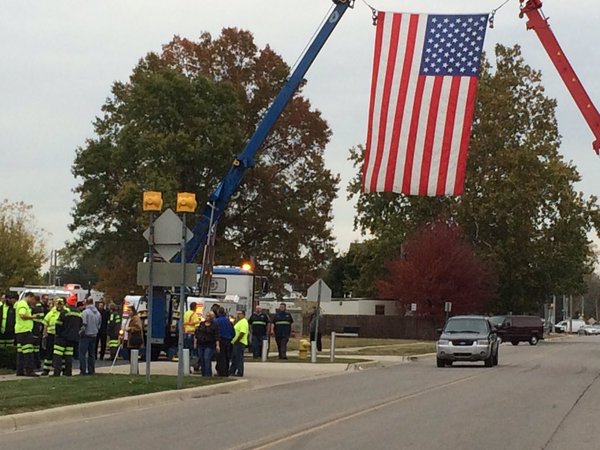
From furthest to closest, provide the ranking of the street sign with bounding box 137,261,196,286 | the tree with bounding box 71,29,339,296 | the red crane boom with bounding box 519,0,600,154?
the tree with bounding box 71,29,339,296, the red crane boom with bounding box 519,0,600,154, the street sign with bounding box 137,261,196,286

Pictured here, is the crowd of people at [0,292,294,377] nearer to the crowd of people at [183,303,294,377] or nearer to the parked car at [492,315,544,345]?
the crowd of people at [183,303,294,377]

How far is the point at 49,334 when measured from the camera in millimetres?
23000


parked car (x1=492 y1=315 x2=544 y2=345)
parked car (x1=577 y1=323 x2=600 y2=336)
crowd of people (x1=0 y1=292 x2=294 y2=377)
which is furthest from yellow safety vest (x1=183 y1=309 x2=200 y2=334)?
parked car (x1=577 y1=323 x2=600 y2=336)

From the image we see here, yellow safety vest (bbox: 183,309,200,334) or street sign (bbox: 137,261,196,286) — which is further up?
street sign (bbox: 137,261,196,286)

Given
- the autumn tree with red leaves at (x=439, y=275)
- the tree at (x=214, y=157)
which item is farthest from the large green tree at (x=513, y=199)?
the tree at (x=214, y=157)

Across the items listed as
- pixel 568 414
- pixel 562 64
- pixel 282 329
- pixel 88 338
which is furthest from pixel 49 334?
pixel 562 64

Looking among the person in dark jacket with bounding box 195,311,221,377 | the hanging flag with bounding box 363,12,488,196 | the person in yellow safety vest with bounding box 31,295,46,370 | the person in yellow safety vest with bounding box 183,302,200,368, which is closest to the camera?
the person in yellow safety vest with bounding box 31,295,46,370

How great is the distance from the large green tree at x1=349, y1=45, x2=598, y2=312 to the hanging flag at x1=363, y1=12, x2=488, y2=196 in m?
41.8

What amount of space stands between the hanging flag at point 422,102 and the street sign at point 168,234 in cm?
874

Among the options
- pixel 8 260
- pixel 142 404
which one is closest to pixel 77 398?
pixel 142 404

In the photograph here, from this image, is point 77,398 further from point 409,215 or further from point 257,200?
point 409,215

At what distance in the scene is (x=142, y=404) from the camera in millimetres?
17906

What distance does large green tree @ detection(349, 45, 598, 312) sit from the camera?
69.4 m

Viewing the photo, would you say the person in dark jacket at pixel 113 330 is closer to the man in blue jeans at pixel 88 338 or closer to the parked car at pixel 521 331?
the man in blue jeans at pixel 88 338
